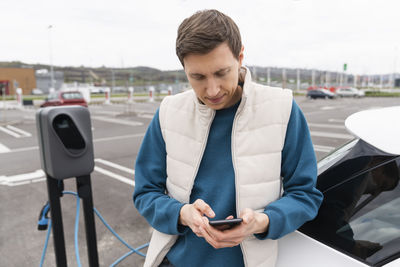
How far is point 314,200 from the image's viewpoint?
3.71ft

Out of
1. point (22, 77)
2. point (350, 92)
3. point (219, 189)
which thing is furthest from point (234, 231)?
point (22, 77)

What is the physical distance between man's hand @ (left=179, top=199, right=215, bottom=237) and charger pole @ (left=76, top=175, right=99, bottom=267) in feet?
3.04

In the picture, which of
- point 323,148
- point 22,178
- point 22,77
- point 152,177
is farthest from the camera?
point 22,77

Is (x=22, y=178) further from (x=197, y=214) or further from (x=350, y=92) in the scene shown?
(x=350, y=92)

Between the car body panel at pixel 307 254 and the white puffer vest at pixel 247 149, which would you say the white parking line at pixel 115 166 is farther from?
the car body panel at pixel 307 254

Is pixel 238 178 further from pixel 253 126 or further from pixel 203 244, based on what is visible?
pixel 203 244

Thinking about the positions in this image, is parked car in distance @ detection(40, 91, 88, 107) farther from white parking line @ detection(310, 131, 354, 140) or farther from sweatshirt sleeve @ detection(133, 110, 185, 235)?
sweatshirt sleeve @ detection(133, 110, 185, 235)

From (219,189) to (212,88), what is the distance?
0.39 meters

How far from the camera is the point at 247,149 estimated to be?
3.67 ft

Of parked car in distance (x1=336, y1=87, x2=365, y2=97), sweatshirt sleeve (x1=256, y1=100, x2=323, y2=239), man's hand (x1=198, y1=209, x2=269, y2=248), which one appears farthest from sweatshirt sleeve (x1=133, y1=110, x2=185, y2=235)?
parked car in distance (x1=336, y1=87, x2=365, y2=97)

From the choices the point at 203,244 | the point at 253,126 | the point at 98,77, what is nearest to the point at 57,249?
the point at 203,244

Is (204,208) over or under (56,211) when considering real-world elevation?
over

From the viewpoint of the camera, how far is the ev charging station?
1587 mm

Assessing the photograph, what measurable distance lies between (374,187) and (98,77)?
12691 centimetres
